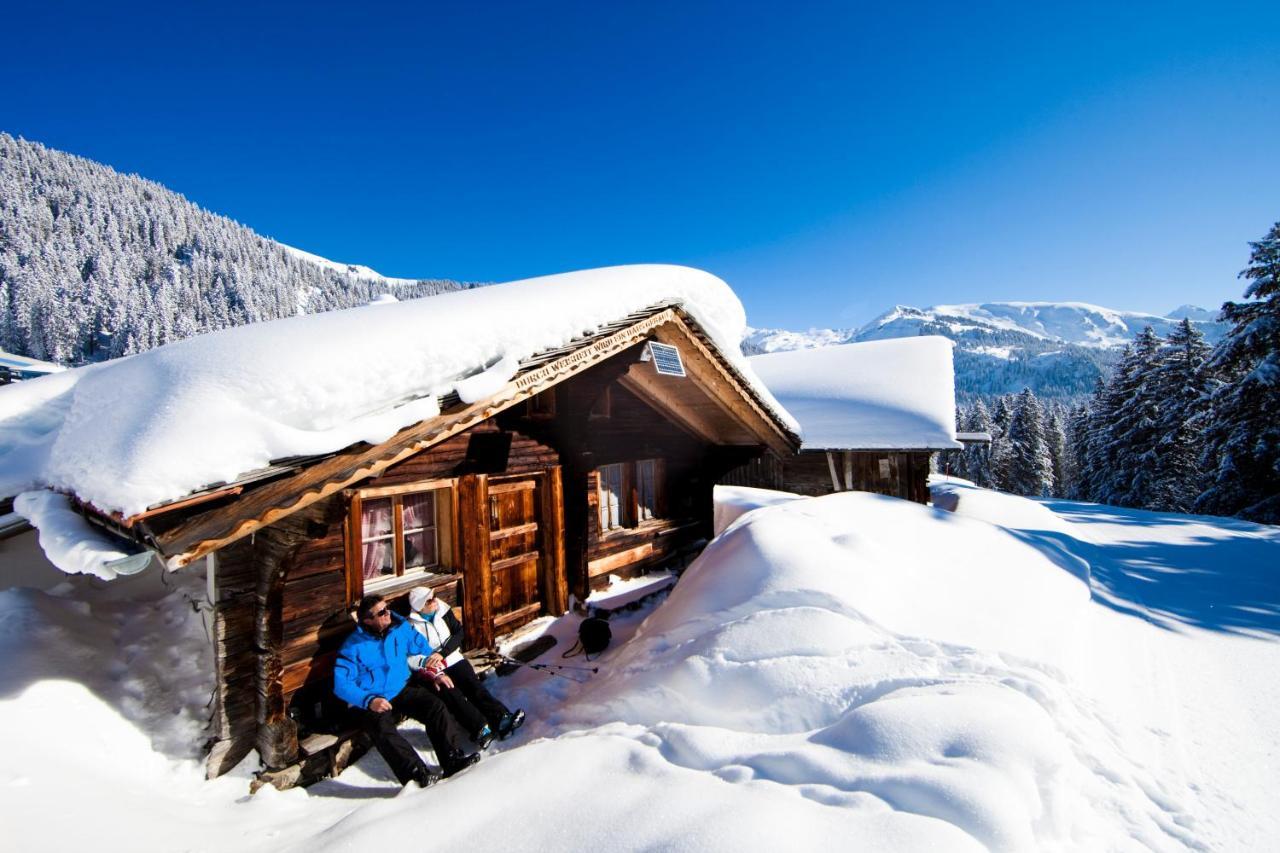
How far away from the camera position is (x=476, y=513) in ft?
18.3

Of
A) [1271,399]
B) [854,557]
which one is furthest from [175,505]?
[1271,399]

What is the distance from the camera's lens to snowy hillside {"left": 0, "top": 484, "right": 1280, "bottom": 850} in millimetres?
2451

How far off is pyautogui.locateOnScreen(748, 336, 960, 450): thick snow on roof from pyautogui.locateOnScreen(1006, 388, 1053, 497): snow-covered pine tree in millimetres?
26301

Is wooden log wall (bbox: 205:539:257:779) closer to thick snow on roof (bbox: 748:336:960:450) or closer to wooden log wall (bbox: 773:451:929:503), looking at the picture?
wooden log wall (bbox: 773:451:929:503)

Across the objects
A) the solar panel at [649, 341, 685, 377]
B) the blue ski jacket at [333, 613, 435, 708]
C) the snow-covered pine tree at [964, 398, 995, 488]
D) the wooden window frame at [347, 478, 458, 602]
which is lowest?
the snow-covered pine tree at [964, 398, 995, 488]

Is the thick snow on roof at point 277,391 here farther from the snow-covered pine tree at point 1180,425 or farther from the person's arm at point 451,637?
the snow-covered pine tree at point 1180,425

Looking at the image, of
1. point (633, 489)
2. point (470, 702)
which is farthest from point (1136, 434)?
point (470, 702)

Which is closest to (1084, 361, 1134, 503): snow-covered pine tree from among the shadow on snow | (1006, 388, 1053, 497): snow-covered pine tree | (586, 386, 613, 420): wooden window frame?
(1006, 388, 1053, 497): snow-covered pine tree

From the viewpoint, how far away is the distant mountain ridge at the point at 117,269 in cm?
7294

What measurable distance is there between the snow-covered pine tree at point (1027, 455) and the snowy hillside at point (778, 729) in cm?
4001

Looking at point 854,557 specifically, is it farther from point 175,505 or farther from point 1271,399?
point 1271,399

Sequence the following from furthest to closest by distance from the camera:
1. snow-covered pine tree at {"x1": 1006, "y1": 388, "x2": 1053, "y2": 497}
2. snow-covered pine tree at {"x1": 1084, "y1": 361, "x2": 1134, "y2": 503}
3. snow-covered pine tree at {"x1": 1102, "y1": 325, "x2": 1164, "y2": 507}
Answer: snow-covered pine tree at {"x1": 1006, "y1": 388, "x2": 1053, "y2": 497}, snow-covered pine tree at {"x1": 1084, "y1": 361, "x2": 1134, "y2": 503}, snow-covered pine tree at {"x1": 1102, "y1": 325, "x2": 1164, "y2": 507}

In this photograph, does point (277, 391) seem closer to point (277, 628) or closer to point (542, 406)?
point (277, 628)

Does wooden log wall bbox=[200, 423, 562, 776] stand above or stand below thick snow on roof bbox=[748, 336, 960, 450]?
below
